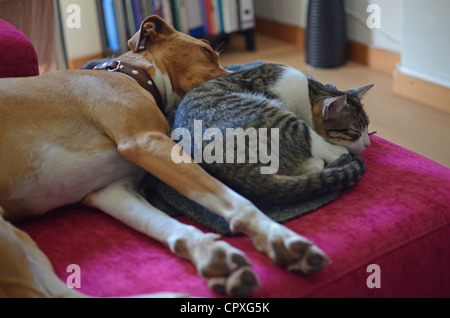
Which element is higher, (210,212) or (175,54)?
(175,54)

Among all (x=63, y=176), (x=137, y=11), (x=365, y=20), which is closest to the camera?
(x=63, y=176)

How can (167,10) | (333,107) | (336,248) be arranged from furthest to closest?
1. (167,10)
2. (333,107)
3. (336,248)

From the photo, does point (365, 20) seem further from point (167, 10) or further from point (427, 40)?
point (167, 10)

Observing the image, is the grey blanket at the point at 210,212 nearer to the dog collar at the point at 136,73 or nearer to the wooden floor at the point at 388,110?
the dog collar at the point at 136,73

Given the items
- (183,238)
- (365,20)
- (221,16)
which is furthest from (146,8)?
(183,238)

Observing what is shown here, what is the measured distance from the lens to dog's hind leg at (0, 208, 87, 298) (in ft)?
4.09

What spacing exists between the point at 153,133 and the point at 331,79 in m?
2.36

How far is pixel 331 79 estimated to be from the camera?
3.75 meters

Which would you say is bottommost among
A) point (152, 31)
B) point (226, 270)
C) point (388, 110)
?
point (388, 110)

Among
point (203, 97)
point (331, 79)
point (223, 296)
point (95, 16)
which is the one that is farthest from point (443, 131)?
point (95, 16)

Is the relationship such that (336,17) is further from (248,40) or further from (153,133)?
(153,133)

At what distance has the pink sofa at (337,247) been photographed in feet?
4.37

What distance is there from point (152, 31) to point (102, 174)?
2.21 ft

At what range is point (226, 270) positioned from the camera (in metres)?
1.28
